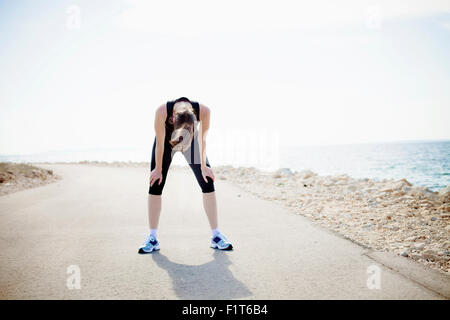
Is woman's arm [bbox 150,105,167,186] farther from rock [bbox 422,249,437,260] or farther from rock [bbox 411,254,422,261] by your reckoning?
rock [bbox 422,249,437,260]

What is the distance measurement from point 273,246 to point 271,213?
171 cm

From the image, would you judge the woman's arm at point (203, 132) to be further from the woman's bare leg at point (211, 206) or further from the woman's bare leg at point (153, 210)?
the woman's bare leg at point (153, 210)

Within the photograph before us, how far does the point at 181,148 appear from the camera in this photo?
11.0 feet

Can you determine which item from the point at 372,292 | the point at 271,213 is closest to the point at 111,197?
the point at 271,213

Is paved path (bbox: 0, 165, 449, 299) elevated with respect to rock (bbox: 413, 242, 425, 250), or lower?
lower

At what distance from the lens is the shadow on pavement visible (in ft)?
7.55

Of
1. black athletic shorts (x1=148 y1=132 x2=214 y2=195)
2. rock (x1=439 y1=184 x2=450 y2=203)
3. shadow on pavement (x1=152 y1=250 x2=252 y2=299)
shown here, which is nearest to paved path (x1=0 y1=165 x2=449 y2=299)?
shadow on pavement (x1=152 y1=250 x2=252 y2=299)

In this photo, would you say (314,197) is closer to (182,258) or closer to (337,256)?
(337,256)

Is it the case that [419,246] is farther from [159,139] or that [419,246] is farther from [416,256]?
[159,139]

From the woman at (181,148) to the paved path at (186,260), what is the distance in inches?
10.3

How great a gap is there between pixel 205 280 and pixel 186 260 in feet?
1.90

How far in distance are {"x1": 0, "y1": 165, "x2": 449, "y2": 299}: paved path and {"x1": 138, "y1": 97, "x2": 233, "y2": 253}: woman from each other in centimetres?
26

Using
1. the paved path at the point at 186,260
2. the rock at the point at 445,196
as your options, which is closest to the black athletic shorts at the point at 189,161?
the paved path at the point at 186,260

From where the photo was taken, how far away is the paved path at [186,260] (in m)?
2.35
